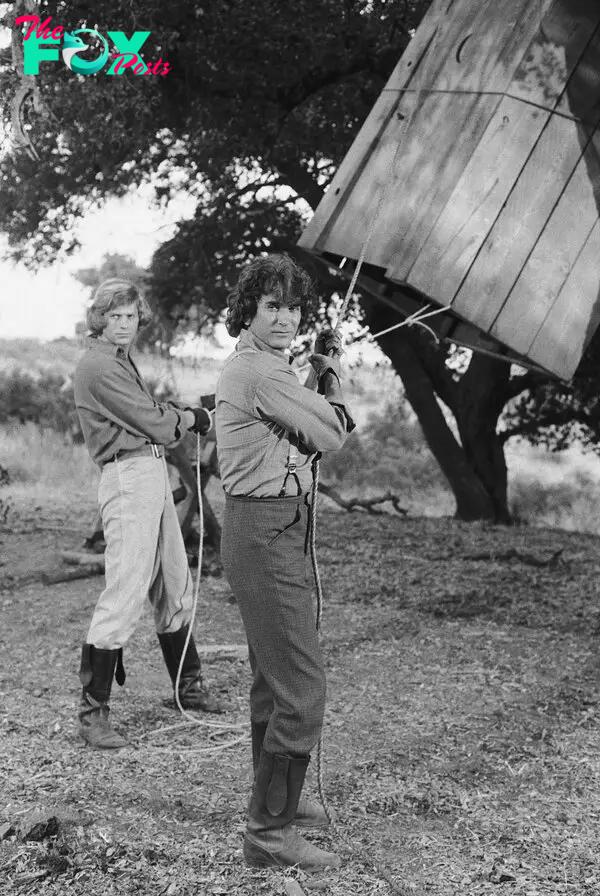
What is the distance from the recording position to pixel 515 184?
423 centimetres

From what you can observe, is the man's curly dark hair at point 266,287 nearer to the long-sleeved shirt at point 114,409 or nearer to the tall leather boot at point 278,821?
the long-sleeved shirt at point 114,409

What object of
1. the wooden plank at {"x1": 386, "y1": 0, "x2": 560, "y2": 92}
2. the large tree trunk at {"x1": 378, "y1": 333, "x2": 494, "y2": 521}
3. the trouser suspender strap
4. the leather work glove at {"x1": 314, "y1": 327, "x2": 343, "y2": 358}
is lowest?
the trouser suspender strap

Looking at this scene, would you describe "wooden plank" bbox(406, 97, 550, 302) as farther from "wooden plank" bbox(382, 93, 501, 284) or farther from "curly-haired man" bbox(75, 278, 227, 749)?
"curly-haired man" bbox(75, 278, 227, 749)

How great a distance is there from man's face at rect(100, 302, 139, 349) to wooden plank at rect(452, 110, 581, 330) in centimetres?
134

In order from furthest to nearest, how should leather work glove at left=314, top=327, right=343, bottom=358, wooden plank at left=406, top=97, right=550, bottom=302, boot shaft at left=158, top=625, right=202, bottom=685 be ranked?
boot shaft at left=158, top=625, right=202, bottom=685
wooden plank at left=406, top=97, right=550, bottom=302
leather work glove at left=314, top=327, right=343, bottom=358

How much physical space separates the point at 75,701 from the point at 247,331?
2360mm

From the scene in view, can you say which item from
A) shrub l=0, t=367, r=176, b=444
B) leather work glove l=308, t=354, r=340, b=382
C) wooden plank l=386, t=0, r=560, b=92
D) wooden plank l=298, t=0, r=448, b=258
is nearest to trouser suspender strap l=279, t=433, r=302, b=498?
leather work glove l=308, t=354, r=340, b=382

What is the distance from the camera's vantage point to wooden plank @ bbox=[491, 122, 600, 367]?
4.28 metres

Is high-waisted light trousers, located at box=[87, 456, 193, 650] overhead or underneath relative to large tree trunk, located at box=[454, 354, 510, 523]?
underneath

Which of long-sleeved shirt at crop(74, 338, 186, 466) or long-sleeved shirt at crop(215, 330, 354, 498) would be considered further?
long-sleeved shirt at crop(74, 338, 186, 466)

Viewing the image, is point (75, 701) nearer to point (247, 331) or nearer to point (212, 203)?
point (247, 331)

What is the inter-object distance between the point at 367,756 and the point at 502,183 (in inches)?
95.2

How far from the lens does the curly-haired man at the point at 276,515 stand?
2809mm

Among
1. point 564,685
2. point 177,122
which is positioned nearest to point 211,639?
point 564,685
